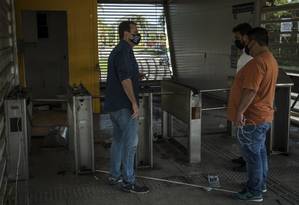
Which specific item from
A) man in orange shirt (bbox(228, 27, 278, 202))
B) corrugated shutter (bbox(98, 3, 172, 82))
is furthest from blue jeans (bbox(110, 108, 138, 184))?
corrugated shutter (bbox(98, 3, 172, 82))

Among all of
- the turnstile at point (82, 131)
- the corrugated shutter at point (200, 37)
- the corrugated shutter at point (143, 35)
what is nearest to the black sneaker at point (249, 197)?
the turnstile at point (82, 131)

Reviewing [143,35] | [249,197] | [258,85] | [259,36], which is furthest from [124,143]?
[143,35]

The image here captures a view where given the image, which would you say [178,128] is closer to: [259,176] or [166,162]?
[166,162]

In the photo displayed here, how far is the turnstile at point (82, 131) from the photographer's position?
4508 mm

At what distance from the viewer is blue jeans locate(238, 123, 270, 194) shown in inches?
146

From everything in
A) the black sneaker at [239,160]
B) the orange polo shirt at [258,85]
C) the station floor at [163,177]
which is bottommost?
the station floor at [163,177]

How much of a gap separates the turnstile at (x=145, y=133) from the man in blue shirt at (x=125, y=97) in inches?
25.1

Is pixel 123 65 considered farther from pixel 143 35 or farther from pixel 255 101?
pixel 143 35

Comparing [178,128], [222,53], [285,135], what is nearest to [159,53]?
[222,53]

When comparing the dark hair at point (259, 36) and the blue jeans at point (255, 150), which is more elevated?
the dark hair at point (259, 36)

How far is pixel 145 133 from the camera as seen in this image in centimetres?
487

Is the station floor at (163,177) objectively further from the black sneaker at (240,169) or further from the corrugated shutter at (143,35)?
the corrugated shutter at (143,35)

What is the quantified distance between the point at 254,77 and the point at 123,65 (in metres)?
1.18

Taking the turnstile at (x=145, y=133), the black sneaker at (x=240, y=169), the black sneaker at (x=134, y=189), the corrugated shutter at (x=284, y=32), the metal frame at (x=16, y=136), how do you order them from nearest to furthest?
the black sneaker at (x=134, y=189) < the metal frame at (x=16, y=136) < the turnstile at (x=145, y=133) < the black sneaker at (x=240, y=169) < the corrugated shutter at (x=284, y=32)
